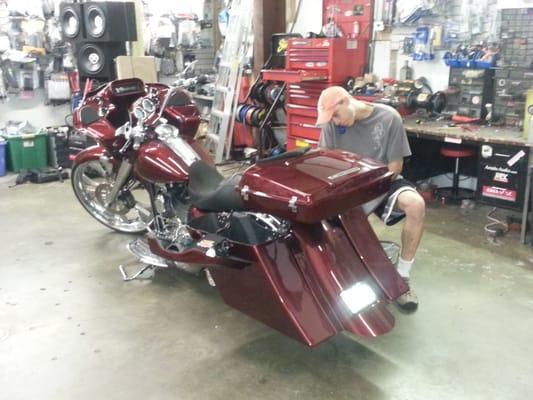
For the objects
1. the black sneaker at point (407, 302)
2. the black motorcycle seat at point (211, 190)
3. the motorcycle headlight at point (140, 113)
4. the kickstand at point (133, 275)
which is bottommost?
the kickstand at point (133, 275)

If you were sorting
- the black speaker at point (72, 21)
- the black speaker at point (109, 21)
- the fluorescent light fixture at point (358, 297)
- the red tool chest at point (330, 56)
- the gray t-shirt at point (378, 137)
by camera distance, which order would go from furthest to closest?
the black speaker at point (72, 21)
the black speaker at point (109, 21)
the red tool chest at point (330, 56)
the gray t-shirt at point (378, 137)
the fluorescent light fixture at point (358, 297)

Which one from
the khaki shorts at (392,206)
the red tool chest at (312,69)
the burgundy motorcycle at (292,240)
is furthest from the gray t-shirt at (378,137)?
the red tool chest at (312,69)

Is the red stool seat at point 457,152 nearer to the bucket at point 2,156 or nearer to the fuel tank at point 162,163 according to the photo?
the fuel tank at point 162,163

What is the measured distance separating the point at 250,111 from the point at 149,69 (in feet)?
3.88

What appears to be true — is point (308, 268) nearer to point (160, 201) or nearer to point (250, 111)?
point (160, 201)

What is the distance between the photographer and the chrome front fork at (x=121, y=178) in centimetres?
330

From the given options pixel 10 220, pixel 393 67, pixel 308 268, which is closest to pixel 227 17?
pixel 393 67

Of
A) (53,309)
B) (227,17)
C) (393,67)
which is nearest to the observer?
(53,309)

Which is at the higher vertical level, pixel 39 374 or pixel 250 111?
pixel 250 111

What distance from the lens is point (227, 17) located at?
6391 mm

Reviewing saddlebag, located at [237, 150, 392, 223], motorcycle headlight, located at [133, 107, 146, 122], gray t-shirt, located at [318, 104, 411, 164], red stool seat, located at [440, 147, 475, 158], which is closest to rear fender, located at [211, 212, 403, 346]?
saddlebag, located at [237, 150, 392, 223]

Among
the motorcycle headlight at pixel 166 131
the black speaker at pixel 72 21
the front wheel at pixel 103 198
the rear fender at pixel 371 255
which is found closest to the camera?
the rear fender at pixel 371 255

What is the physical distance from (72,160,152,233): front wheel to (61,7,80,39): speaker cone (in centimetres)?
221

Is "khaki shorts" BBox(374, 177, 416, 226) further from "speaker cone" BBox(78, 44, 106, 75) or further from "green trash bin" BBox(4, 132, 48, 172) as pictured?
"green trash bin" BBox(4, 132, 48, 172)
